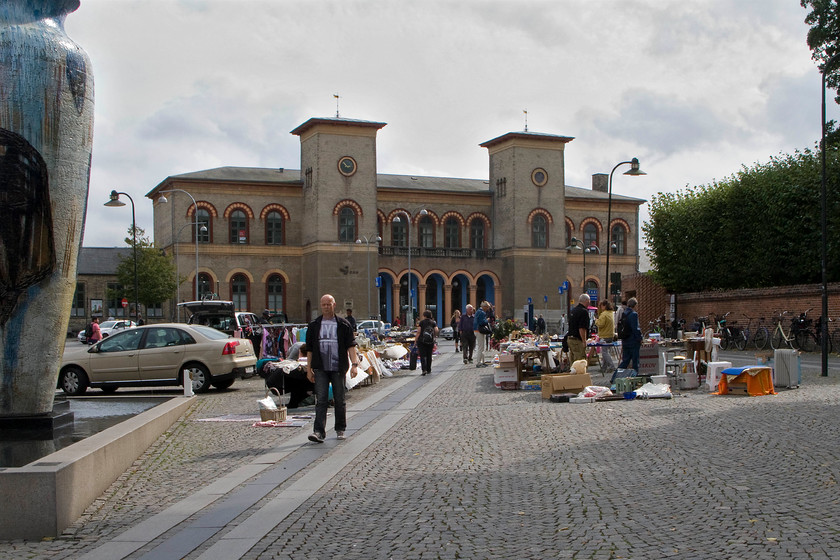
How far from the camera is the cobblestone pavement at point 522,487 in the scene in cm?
603

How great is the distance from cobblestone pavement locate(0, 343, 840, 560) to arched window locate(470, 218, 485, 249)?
57.8 metres

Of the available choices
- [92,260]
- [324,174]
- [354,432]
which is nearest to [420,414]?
[354,432]

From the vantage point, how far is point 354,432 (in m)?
12.1

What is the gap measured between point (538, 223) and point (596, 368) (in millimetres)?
46718

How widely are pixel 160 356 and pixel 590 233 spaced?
195 feet

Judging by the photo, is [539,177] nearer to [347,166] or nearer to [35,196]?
[347,166]

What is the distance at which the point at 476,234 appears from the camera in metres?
71.6

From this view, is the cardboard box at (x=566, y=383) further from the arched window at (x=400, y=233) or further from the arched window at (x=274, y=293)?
the arched window at (x=400, y=233)

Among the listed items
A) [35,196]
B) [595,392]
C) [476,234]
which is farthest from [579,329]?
[476,234]

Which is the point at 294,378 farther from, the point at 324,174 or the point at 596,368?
the point at 324,174

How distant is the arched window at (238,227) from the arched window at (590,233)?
27.8 m

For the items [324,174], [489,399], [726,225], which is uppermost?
[324,174]

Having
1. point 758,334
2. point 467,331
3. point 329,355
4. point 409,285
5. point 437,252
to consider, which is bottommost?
point 758,334

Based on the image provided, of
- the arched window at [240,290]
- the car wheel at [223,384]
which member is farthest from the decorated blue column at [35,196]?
the arched window at [240,290]
